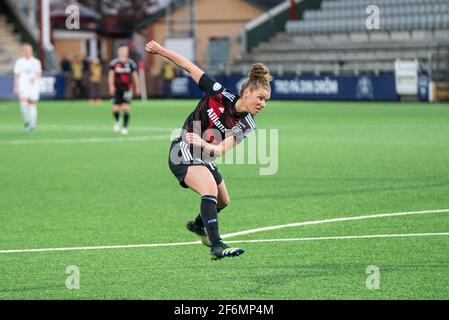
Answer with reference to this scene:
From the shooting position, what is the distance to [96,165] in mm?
20922

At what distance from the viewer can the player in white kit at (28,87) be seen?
30.6 m

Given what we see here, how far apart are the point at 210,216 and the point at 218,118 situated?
90 centimetres

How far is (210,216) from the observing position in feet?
33.8

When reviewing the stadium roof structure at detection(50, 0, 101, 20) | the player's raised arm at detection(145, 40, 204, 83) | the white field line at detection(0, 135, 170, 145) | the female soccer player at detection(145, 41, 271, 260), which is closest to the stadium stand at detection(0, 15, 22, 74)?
the stadium roof structure at detection(50, 0, 101, 20)

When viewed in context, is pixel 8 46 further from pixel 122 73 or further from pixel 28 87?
pixel 122 73

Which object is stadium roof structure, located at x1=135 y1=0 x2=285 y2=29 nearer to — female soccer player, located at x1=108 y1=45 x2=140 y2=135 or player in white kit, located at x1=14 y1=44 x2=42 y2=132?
player in white kit, located at x1=14 y1=44 x2=42 y2=132

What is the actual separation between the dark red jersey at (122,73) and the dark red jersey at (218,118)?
20.1 meters

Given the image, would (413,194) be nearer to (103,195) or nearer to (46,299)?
(103,195)

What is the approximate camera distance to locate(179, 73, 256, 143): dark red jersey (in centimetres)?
1034

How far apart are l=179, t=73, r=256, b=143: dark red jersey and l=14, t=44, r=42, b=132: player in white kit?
20467 millimetres

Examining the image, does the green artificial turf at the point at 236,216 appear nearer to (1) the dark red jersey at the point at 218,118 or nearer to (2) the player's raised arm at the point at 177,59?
(1) the dark red jersey at the point at 218,118

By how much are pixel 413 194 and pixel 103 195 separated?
4.35m

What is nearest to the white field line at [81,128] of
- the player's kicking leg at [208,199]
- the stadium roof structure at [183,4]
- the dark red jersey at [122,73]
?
the dark red jersey at [122,73]

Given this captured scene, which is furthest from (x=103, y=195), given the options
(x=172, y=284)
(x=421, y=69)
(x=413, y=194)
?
(x=421, y=69)
